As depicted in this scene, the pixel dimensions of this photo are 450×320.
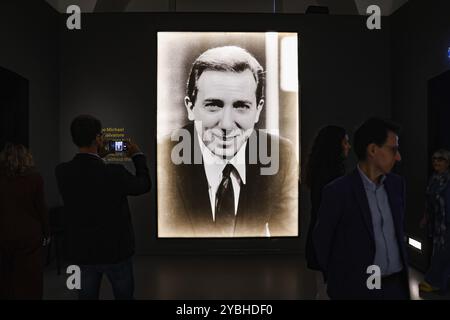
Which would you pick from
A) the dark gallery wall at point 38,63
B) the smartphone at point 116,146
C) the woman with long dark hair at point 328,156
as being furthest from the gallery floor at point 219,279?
the smartphone at point 116,146

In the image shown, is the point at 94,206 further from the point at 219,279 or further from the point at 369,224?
the point at 219,279

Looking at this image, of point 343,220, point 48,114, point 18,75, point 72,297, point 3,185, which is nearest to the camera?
point 343,220

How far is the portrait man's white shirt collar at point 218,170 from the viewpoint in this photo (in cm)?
607

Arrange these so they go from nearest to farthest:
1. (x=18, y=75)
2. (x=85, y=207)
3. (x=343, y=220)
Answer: (x=343, y=220)
(x=85, y=207)
(x=18, y=75)

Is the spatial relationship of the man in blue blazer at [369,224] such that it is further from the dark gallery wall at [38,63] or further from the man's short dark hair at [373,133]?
the dark gallery wall at [38,63]

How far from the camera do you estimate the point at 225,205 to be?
607 centimetres

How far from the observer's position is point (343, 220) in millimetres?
1817

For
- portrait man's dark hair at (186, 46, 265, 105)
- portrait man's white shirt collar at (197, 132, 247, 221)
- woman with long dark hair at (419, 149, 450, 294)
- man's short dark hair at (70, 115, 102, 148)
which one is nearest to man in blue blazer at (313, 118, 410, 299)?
man's short dark hair at (70, 115, 102, 148)

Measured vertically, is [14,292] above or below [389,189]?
below

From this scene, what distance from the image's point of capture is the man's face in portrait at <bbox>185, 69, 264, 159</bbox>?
6055 mm

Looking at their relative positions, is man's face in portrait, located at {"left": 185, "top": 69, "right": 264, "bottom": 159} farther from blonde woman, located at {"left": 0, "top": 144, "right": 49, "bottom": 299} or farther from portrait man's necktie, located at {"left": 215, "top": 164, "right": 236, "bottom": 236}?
blonde woman, located at {"left": 0, "top": 144, "right": 49, "bottom": 299}

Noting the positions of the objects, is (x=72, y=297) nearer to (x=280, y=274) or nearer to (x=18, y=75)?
(x=280, y=274)

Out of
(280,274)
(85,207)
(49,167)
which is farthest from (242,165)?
(85,207)

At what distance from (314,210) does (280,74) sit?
3.52 m
